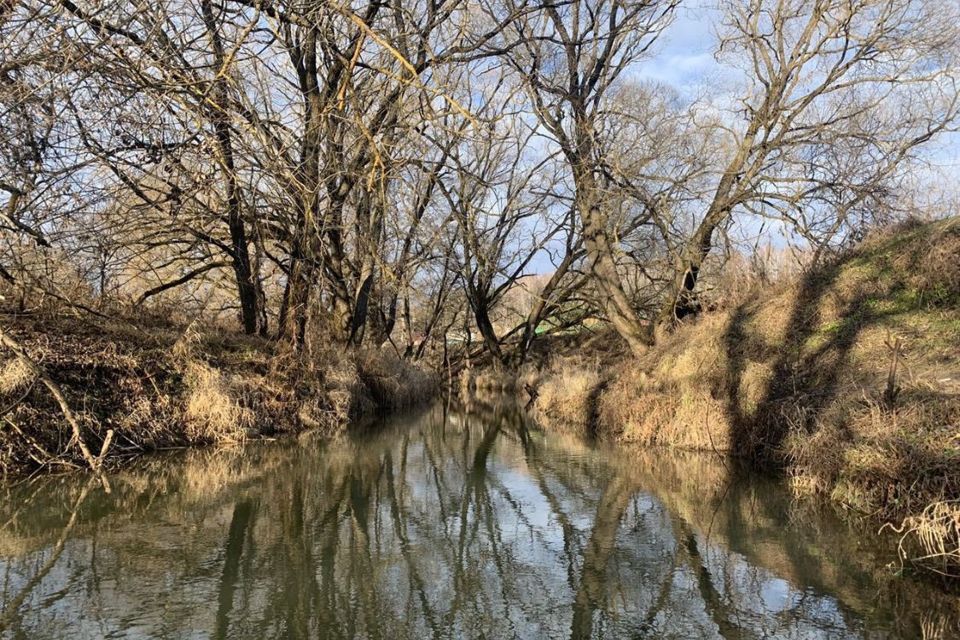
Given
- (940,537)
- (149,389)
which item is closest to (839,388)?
(940,537)

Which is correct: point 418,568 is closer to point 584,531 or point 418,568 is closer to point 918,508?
point 584,531

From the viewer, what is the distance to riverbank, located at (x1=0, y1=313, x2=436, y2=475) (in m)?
8.32

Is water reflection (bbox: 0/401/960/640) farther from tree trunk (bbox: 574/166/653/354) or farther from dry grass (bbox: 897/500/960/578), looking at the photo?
tree trunk (bbox: 574/166/653/354)

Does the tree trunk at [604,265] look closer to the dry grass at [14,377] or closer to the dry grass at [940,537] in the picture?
the dry grass at [940,537]

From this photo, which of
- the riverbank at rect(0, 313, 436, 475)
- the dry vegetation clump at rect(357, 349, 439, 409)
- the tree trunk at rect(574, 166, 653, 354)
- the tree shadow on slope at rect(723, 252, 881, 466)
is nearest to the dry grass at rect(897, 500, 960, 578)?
the tree shadow on slope at rect(723, 252, 881, 466)

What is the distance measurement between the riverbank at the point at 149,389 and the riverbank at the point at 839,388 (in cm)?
576

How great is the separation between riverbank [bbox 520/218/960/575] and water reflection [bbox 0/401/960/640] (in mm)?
628

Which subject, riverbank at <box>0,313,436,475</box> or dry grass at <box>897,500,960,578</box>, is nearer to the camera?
dry grass at <box>897,500,960,578</box>

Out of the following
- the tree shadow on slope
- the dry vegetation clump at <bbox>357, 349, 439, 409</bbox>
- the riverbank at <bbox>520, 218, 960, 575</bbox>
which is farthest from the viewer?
the dry vegetation clump at <bbox>357, 349, 439, 409</bbox>

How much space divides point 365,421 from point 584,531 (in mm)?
9324

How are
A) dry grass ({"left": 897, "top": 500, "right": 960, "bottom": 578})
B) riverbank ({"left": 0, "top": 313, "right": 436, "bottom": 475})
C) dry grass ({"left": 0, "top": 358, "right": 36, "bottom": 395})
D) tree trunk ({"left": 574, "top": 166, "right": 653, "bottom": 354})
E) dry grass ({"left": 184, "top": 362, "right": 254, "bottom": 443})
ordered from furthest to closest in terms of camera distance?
tree trunk ({"left": 574, "top": 166, "right": 653, "bottom": 354}) < dry grass ({"left": 184, "top": 362, "right": 254, "bottom": 443}) < riverbank ({"left": 0, "top": 313, "right": 436, "bottom": 475}) < dry grass ({"left": 0, "top": 358, "right": 36, "bottom": 395}) < dry grass ({"left": 897, "top": 500, "right": 960, "bottom": 578})

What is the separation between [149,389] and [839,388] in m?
9.73

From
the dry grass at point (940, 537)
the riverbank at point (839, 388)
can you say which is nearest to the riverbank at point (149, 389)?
the riverbank at point (839, 388)

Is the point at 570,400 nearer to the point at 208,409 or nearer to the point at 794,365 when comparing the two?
the point at 794,365
